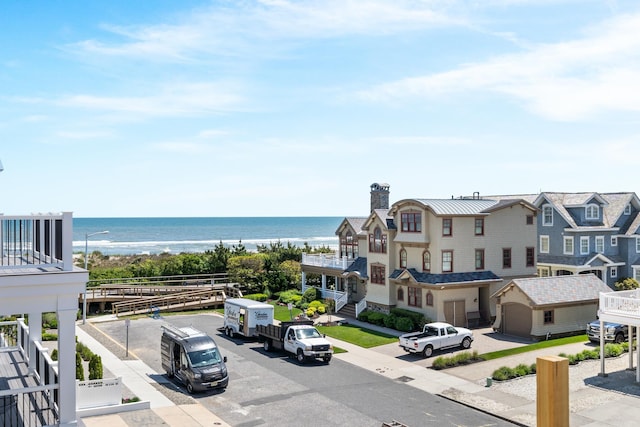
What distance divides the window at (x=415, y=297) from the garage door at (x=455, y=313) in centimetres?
199

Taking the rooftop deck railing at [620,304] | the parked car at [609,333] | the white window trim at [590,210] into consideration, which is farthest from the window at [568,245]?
the rooftop deck railing at [620,304]

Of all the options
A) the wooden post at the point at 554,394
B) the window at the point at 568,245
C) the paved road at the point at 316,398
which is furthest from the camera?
the window at the point at 568,245

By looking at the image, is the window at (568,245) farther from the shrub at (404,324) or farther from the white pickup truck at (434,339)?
the white pickup truck at (434,339)

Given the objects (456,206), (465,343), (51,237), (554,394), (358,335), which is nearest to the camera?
(554,394)

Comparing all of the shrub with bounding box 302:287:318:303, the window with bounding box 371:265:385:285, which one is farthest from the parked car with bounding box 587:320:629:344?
the shrub with bounding box 302:287:318:303

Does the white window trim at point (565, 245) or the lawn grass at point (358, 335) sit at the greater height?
the white window trim at point (565, 245)

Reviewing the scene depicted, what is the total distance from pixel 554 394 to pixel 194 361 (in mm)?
21969

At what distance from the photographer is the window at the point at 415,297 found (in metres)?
39.4

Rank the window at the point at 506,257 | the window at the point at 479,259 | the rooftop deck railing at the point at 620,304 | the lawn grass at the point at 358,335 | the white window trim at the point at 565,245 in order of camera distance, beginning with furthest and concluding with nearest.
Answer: the white window trim at the point at 565,245, the window at the point at 506,257, the window at the point at 479,259, the lawn grass at the point at 358,335, the rooftop deck railing at the point at 620,304

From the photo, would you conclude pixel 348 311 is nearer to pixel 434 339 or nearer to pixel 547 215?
pixel 434 339

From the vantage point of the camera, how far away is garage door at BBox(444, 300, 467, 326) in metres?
38.2

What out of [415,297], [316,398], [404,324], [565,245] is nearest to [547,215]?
[565,245]

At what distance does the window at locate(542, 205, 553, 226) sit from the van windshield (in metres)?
35.8

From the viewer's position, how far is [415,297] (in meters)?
39.9
